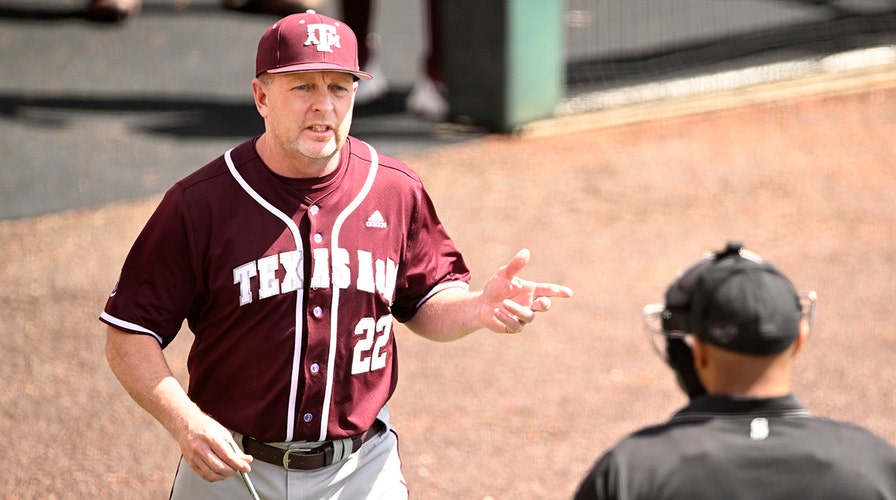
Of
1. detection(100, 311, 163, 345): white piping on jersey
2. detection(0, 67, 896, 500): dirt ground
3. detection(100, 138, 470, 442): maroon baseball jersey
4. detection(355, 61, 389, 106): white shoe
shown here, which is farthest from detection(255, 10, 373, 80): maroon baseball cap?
detection(355, 61, 389, 106): white shoe

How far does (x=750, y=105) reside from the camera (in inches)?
410

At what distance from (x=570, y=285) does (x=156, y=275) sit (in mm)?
4555

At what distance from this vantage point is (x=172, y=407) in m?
3.09

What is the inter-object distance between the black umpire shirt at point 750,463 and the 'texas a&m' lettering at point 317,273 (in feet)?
3.50

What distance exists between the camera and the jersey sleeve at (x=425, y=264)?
359 cm

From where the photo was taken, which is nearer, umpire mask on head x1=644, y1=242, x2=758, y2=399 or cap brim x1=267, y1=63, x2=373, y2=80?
umpire mask on head x1=644, y1=242, x2=758, y2=399

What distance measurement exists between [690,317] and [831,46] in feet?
31.7

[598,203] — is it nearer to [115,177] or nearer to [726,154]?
[726,154]

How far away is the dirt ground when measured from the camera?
5.67 metres

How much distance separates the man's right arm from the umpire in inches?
36.6

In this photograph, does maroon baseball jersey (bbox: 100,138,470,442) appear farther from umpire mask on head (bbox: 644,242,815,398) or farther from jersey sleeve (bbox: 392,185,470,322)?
umpire mask on head (bbox: 644,242,815,398)

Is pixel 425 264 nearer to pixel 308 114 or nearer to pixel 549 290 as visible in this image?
pixel 549 290

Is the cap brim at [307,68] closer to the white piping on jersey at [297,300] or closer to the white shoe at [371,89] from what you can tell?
the white piping on jersey at [297,300]

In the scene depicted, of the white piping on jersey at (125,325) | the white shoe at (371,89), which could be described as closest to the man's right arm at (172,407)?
the white piping on jersey at (125,325)
